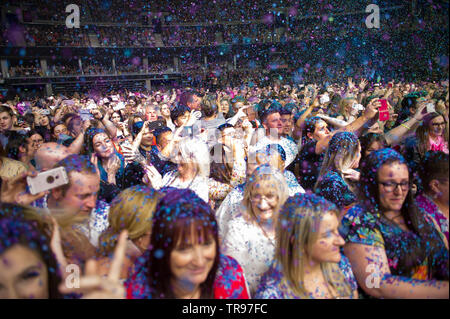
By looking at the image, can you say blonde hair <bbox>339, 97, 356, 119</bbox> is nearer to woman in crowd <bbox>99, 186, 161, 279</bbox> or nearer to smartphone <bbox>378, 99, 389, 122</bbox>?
smartphone <bbox>378, 99, 389, 122</bbox>

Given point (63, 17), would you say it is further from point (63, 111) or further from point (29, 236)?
point (29, 236)

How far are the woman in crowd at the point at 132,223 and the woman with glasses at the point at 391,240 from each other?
92cm

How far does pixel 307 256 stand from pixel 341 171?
1179 mm

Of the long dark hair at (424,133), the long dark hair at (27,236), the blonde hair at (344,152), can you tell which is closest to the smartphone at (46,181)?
the long dark hair at (27,236)

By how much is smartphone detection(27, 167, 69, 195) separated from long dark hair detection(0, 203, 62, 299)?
0.87 ft

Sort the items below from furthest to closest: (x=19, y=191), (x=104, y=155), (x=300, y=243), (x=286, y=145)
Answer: (x=286, y=145), (x=104, y=155), (x=19, y=191), (x=300, y=243)

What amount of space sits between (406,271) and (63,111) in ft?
17.7

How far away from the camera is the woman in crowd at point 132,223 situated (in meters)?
1.55

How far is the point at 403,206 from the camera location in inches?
62.4

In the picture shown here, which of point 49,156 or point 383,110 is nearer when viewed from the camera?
point 49,156

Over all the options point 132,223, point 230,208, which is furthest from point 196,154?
point 132,223

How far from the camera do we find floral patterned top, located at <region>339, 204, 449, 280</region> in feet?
4.84

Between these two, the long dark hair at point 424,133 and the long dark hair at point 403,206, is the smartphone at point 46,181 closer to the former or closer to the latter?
the long dark hair at point 403,206

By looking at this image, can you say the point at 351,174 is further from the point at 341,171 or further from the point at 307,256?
the point at 307,256
